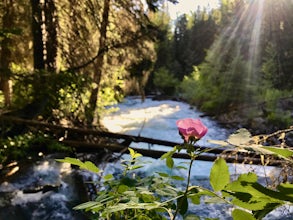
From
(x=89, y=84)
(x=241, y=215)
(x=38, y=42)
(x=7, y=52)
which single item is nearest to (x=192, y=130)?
(x=241, y=215)

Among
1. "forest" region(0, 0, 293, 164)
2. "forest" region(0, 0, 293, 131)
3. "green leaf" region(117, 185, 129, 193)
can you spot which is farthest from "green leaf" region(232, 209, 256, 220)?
"forest" region(0, 0, 293, 131)

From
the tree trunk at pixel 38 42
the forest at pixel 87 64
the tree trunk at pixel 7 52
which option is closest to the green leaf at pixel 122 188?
the forest at pixel 87 64

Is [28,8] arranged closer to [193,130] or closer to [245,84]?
[193,130]

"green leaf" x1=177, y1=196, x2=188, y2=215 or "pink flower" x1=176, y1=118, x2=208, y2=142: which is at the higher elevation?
"pink flower" x1=176, y1=118, x2=208, y2=142

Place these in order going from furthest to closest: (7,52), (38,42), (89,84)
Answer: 1. (7,52)
2. (38,42)
3. (89,84)

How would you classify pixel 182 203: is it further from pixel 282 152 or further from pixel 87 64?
pixel 87 64

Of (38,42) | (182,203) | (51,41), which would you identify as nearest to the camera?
(182,203)

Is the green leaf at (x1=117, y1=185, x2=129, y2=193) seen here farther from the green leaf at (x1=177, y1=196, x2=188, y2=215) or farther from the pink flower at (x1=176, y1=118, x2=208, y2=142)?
the pink flower at (x1=176, y1=118, x2=208, y2=142)

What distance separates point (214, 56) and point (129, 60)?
53.1 ft

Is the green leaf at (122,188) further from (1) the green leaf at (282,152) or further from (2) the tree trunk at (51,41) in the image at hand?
(2) the tree trunk at (51,41)

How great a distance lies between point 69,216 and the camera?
146 inches

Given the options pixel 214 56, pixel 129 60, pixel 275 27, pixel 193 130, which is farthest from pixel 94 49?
pixel 275 27

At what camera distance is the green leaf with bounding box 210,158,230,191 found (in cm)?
73

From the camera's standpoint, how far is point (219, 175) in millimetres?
739
